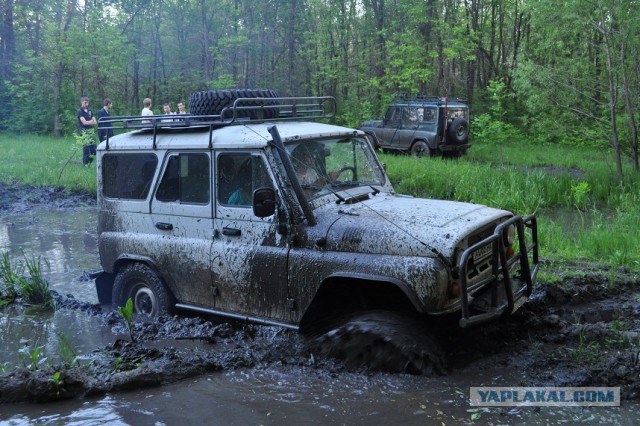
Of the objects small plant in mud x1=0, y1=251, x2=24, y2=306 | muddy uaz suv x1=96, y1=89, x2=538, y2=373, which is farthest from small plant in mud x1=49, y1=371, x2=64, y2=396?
small plant in mud x1=0, y1=251, x2=24, y2=306

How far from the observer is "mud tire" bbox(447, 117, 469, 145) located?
18953 mm

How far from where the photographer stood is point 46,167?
59.2 feet

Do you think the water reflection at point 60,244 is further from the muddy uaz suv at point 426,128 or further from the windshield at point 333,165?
the muddy uaz suv at point 426,128

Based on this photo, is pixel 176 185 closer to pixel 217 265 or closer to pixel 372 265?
pixel 217 265

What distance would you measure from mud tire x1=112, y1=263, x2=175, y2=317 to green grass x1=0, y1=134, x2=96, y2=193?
9.34m

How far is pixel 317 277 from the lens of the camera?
5.05 metres

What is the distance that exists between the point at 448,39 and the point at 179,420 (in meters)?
24.9

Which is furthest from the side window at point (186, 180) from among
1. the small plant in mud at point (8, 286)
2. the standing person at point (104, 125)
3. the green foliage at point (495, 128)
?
the green foliage at point (495, 128)

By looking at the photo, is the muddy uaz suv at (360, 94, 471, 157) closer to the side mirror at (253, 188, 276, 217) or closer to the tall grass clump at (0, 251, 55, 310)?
the tall grass clump at (0, 251, 55, 310)

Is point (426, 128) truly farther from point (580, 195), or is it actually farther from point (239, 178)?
point (239, 178)

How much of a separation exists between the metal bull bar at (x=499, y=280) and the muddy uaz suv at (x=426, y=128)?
13.9 metres

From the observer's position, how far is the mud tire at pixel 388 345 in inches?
185

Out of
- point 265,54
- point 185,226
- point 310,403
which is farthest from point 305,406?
point 265,54
